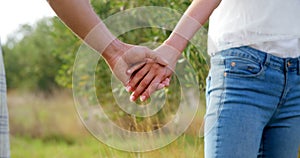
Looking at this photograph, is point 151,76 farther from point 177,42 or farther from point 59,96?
point 59,96

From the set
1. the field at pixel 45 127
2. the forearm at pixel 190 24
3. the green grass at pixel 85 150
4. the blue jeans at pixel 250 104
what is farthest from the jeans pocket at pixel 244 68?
the field at pixel 45 127

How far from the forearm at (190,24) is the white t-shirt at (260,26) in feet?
0.17

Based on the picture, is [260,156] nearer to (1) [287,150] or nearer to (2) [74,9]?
(1) [287,150]

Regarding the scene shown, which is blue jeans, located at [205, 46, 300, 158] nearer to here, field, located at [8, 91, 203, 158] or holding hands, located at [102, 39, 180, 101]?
holding hands, located at [102, 39, 180, 101]

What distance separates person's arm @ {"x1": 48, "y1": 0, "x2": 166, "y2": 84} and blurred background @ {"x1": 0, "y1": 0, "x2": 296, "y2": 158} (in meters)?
0.28

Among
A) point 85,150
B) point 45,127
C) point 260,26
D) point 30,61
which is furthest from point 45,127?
point 260,26

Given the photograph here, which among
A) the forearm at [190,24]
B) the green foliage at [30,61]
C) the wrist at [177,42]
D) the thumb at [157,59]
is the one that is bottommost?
the thumb at [157,59]

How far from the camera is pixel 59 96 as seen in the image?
12977 millimetres

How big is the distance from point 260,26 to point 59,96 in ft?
37.2

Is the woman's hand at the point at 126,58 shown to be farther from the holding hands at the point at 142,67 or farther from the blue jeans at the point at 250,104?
the blue jeans at the point at 250,104

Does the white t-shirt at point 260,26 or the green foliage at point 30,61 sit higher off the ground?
the green foliage at point 30,61

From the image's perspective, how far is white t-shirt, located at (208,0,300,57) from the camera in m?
1.83

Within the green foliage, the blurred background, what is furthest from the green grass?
the green foliage

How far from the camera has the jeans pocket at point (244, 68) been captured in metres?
1.79
